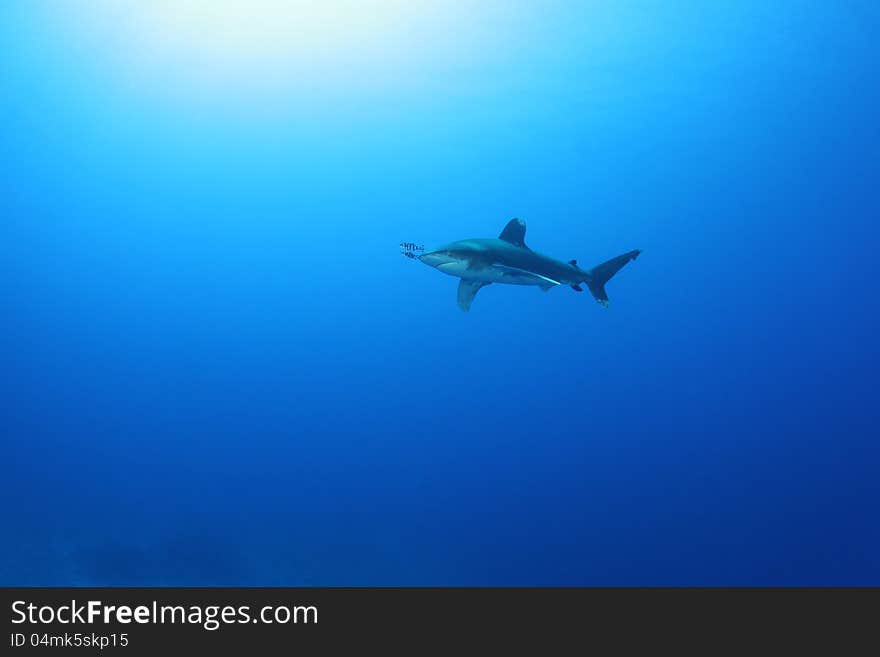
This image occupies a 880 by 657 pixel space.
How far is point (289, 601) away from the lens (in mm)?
7832

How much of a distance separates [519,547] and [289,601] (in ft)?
74.6

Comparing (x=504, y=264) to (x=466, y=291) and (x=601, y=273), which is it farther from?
(x=601, y=273)

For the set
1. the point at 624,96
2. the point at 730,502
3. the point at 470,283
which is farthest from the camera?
the point at 730,502

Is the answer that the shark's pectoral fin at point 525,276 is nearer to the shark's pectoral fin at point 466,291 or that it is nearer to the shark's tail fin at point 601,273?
the shark's pectoral fin at point 466,291

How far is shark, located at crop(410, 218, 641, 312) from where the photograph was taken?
27.9 ft

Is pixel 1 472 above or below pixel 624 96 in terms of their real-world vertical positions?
below

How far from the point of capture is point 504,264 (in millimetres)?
9000

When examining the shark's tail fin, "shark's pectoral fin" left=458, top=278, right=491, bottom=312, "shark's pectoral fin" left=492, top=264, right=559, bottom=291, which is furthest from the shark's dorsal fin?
the shark's tail fin

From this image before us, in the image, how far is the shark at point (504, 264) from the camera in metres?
8.49

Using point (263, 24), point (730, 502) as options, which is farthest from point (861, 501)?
point (263, 24)

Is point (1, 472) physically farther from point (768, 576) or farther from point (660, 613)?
point (768, 576)

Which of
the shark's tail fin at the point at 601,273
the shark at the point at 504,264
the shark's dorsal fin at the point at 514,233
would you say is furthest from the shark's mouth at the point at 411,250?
the shark's tail fin at the point at 601,273

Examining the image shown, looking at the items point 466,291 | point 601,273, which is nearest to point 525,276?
point 466,291

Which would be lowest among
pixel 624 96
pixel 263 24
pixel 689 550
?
pixel 689 550
